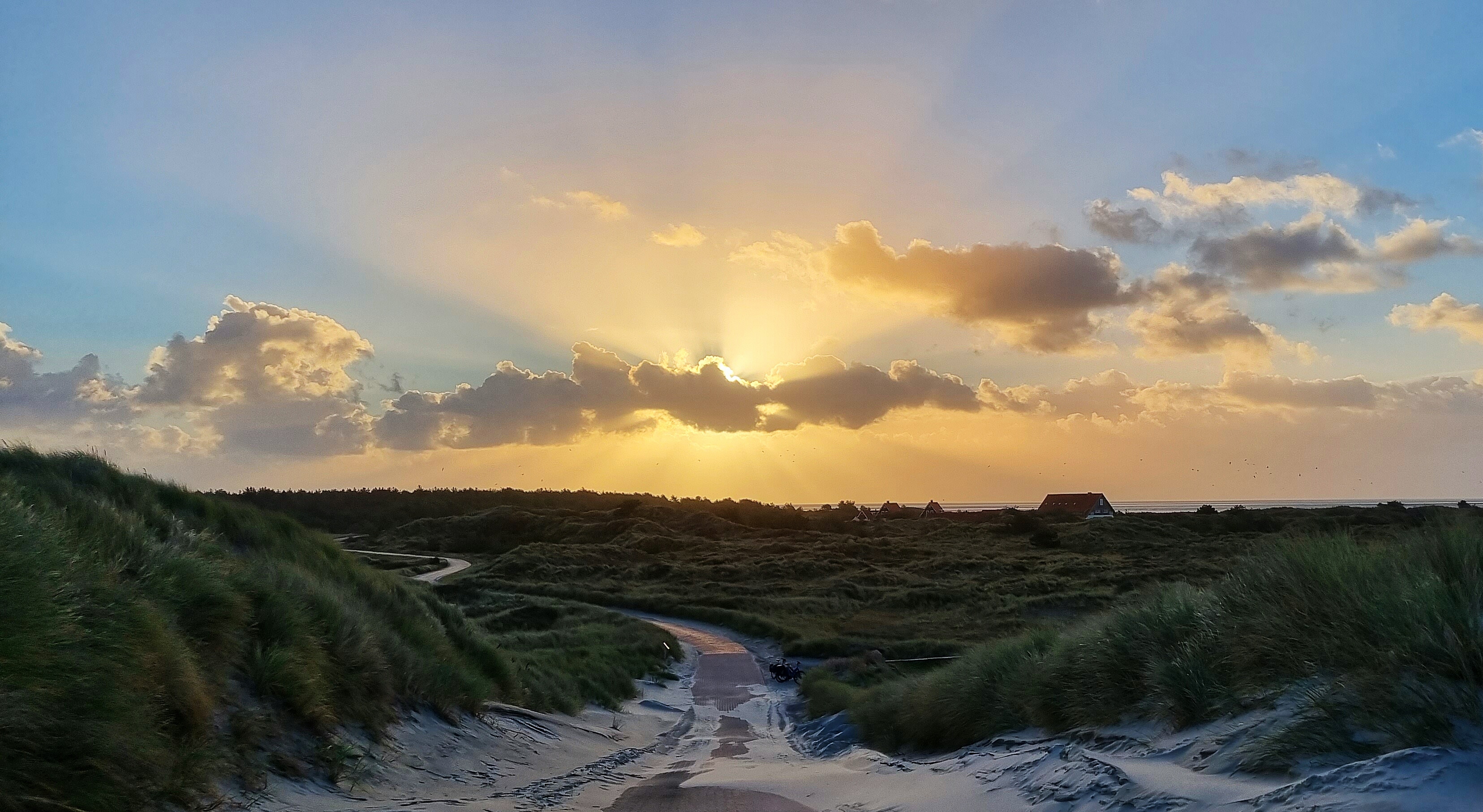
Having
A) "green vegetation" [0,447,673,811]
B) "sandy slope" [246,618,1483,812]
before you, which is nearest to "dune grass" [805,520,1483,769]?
"sandy slope" [246,618,1483,812]

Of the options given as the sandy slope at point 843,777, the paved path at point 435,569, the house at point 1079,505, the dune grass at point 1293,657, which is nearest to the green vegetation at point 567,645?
the sandy slope at point 843,777

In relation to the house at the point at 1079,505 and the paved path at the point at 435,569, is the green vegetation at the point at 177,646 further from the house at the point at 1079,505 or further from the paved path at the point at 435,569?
the house at the point at 1079,505

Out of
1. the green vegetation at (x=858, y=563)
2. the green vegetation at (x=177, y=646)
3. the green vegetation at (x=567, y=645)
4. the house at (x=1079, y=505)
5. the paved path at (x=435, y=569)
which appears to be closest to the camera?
the green vegetation at (x=177, y=646)

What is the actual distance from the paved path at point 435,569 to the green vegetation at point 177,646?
46.3 metres

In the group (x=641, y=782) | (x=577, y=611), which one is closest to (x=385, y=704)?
(x=641, y=782)

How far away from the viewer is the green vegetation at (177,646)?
5176 mm

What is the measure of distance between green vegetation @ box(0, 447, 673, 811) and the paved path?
46276mm

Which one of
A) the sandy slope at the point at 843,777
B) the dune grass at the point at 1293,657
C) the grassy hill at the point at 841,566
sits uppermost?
the dune grass at the point at 1293,657

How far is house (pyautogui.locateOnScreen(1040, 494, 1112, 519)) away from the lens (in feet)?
411

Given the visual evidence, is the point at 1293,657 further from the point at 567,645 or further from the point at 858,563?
the point at 858,563

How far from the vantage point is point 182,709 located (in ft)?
21.7

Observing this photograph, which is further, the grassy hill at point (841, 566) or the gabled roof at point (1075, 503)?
the gabled roof at point (1075, 503)

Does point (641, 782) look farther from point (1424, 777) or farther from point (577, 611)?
point (577, 611)

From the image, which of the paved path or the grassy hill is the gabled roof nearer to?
the grassy hill
